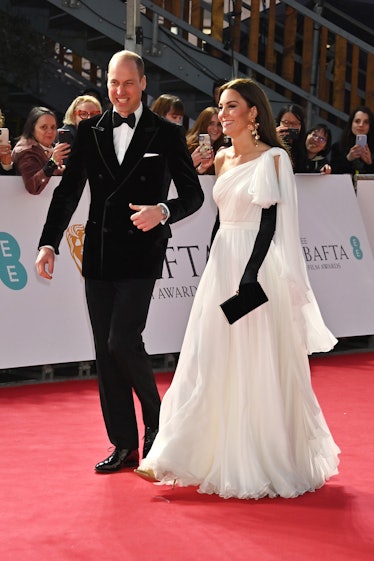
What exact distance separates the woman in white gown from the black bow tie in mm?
419

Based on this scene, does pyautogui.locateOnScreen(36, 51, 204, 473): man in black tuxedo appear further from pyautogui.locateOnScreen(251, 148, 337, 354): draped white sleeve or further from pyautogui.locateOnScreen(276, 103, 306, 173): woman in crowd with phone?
pyautogui.locateOnScreen(276, 103, 306, 173): woman in crowd with phone

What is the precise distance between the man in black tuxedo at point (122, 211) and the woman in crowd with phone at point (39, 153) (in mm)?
2126

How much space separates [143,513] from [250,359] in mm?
877

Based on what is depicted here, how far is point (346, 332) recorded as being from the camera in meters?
8.98

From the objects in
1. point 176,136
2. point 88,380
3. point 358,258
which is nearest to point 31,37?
point 358,258

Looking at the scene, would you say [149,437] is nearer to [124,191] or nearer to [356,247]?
[124,191]

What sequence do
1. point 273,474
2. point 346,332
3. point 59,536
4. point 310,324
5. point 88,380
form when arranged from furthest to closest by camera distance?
point 346,332 → point 88,380 → point 310,324 → point 273,474 → point 59,536

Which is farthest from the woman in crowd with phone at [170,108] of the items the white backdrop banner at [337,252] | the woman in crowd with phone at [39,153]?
the white backdrop banner at [337,252]

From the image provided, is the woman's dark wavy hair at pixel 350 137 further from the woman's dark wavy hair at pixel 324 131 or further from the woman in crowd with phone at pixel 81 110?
the woman in crowd with phone at pixel 81 110

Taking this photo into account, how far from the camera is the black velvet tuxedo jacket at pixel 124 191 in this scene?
16.2ft

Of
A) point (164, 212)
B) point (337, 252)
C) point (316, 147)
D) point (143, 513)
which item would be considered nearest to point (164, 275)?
point (337, 252)

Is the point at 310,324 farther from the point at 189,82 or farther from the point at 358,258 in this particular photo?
the point at 189,82

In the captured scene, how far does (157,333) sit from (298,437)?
9.98 feet

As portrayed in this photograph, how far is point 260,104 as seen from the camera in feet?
16.4
